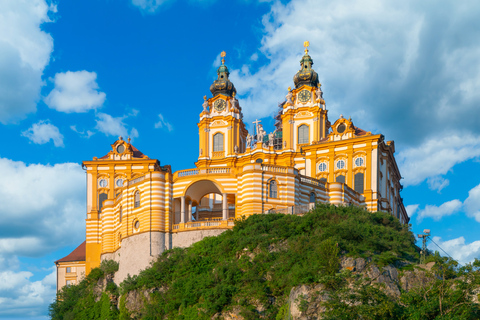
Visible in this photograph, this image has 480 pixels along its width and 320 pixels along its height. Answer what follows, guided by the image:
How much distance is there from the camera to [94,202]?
3253 inches

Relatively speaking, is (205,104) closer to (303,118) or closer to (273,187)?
Answer: (303,118)

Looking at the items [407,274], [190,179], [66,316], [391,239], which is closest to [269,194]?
[190,179]

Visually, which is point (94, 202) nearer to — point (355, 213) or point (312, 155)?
point (312, 155)

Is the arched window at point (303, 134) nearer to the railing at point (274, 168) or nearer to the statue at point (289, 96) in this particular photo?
the statue at point (289, 96)

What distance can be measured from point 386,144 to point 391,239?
23121 millimetres

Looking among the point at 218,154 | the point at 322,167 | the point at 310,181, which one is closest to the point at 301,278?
the point at 310,181

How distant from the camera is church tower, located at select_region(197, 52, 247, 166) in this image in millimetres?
88562

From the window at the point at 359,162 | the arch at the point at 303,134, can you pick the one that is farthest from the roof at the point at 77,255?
the window at the point at 359,162

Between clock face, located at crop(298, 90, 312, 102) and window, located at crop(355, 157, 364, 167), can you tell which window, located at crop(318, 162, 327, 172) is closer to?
window, located at crop(355, 157, 364, 167)

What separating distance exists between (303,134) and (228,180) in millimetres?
21271

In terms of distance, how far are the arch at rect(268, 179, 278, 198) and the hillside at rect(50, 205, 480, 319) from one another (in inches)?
174

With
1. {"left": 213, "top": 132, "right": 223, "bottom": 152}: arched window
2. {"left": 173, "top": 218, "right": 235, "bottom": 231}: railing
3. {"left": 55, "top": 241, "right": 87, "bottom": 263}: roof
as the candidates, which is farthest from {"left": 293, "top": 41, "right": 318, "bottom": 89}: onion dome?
{"left": 55, "top": 241, "right": 87, "bottom": 263}: roof

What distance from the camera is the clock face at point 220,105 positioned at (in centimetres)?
9050

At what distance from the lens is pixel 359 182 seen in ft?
257
